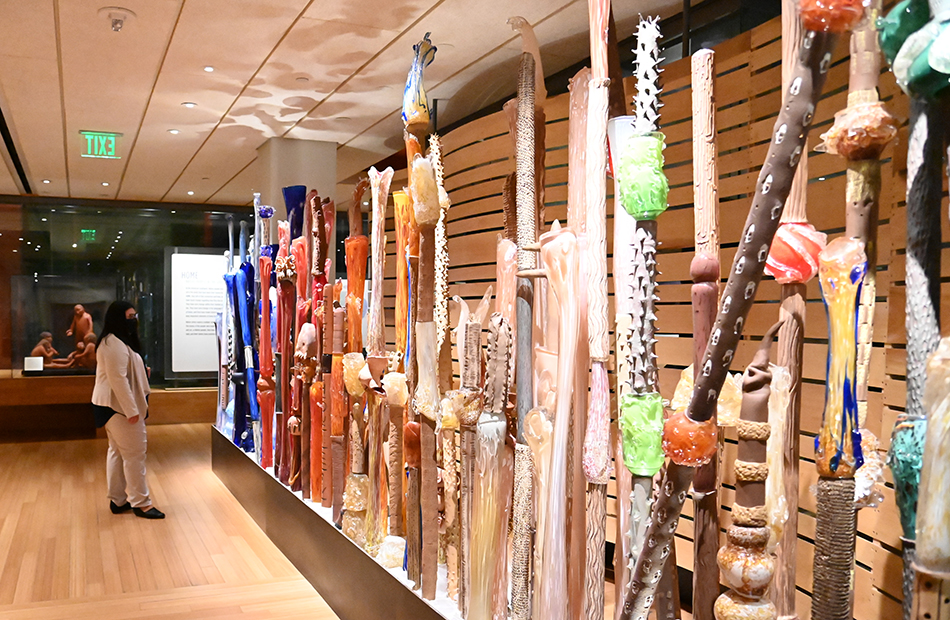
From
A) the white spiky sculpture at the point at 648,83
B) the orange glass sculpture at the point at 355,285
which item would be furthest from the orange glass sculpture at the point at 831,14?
the orange glass sculpture at the point at 355,285

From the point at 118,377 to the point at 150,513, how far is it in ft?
3.36

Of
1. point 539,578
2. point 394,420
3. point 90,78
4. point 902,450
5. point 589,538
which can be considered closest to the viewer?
point 902,450

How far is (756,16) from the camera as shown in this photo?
11.5 ft

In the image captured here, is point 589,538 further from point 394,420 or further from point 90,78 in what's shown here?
point 90,78

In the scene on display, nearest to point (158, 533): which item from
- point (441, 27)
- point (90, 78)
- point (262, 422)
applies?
point (262, 422)

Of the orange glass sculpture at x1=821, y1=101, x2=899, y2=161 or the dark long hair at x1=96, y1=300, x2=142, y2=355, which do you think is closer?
the orange glass sculpture at x1=821, y1=101, x2=899, y2=161

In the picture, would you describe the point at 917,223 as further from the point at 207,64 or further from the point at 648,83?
the point at 207,64

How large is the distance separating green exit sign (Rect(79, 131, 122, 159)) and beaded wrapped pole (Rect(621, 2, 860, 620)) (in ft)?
21.5

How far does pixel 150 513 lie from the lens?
520 centimetres

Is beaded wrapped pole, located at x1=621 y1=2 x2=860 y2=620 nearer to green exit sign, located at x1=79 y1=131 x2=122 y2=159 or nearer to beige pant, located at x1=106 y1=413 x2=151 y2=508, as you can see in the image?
beige pant, located at x1=106 y1=413 x2=151 y2=508

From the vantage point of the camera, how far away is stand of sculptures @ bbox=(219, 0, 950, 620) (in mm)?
995

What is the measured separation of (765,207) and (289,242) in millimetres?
3765

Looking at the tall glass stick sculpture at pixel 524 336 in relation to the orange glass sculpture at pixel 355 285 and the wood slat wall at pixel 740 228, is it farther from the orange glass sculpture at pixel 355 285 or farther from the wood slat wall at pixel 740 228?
the orange glass sculpture at pixel 355 285

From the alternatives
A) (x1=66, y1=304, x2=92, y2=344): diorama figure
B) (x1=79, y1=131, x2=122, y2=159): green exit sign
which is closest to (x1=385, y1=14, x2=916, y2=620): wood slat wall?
(x1=79, y1=131, x2=122, y2=159): green exit sign
